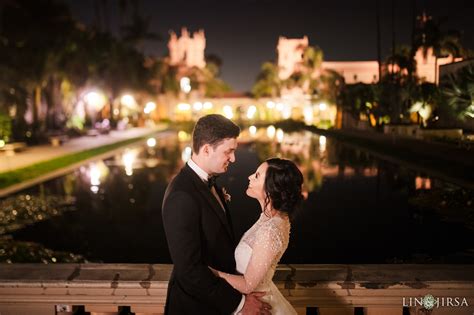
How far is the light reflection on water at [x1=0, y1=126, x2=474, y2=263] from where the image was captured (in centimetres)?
902

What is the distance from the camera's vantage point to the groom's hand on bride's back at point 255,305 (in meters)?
2.70

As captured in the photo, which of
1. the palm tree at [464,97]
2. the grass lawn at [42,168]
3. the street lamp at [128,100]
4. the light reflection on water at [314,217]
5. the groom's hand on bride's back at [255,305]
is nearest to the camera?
the groom's hand on bride's back at [255,305]

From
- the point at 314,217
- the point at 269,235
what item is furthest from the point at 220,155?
the point at 314,217

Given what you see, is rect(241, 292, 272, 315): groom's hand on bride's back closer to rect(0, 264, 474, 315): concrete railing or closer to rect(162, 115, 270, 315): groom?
rect(162, 115, 270, 315): groom

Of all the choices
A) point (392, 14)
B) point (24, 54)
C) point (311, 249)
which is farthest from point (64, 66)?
point (392, 14)

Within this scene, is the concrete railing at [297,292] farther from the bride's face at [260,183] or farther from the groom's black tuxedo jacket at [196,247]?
the bride's face at [260,183]

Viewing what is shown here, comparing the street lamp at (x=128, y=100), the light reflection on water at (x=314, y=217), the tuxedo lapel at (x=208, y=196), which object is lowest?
the light reflection on water at (x=314, y=217)

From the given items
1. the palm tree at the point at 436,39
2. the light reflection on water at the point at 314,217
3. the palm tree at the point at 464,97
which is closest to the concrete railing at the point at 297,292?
the light reflection on water at the point at 314,217

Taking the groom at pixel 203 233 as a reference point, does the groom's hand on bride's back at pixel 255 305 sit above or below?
below

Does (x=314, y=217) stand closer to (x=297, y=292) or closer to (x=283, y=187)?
(x=297, y=292)

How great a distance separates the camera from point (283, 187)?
112 inches

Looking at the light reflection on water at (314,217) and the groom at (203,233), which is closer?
the groom at (203,233)

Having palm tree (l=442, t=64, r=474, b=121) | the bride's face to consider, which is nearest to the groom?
the bride's face

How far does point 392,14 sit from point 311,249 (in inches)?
1678
